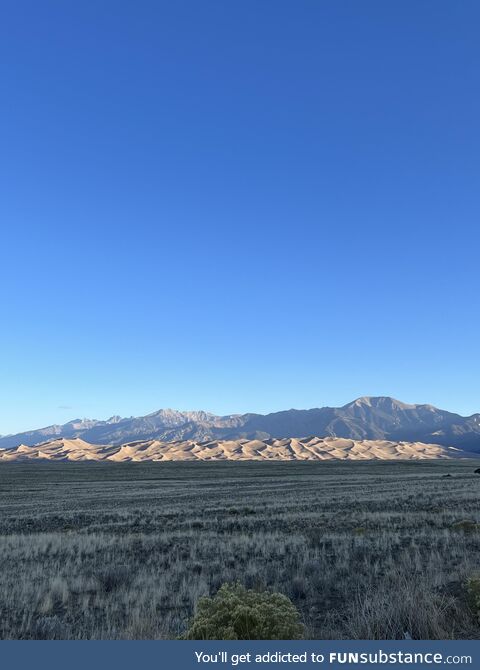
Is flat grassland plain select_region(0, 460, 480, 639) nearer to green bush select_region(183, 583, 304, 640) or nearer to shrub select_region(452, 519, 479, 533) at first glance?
shrub select_region(452, 519, 479, 533)

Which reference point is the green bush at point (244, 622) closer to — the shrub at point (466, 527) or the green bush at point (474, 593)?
the green bush at point (474, 593)

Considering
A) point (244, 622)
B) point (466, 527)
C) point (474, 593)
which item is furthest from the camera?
point (466, 527)

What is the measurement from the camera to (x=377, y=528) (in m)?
17.6

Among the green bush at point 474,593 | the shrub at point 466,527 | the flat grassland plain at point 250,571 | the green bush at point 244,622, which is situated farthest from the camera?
the shrub at point 466,527

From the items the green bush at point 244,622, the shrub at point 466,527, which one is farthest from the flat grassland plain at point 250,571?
the green bush at point 244,622

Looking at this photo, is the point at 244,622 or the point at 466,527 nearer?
the point at 244,622

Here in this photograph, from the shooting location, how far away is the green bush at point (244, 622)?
19.8ft

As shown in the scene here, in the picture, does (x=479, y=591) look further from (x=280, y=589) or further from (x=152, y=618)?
(x=152, y=618)

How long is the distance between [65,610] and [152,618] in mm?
2395

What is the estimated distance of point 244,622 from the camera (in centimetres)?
626

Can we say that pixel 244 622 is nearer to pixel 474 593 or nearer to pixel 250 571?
pixel 474 593

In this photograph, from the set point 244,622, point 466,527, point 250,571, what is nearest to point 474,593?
point 244,622

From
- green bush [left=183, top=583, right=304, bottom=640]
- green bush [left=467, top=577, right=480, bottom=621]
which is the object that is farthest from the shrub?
green bush [left=183, top=583, right=304, bottom=640]

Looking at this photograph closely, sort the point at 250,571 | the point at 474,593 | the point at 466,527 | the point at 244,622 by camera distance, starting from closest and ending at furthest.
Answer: the point at 244,622 → the point at 474,593 → the point at 250,571 → the point at 466,527
